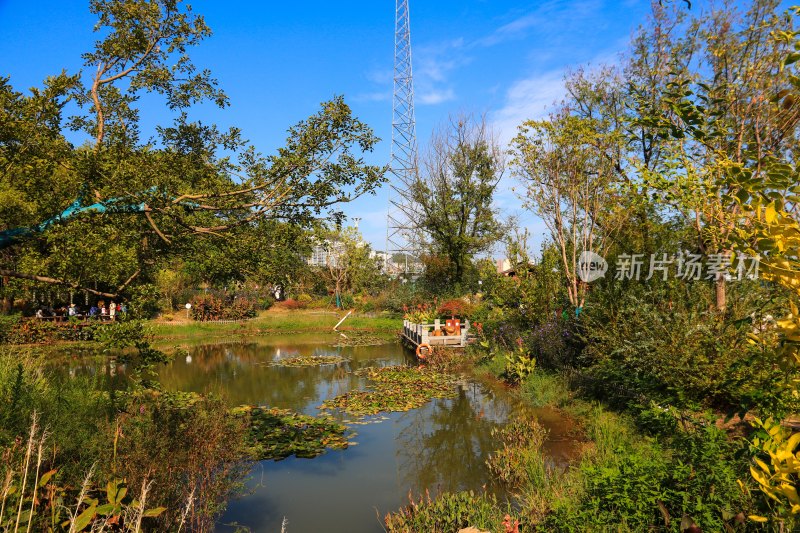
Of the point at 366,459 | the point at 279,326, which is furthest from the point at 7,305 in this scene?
the point at 366,459

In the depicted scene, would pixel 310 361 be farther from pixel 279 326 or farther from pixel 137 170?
pixel 137 170

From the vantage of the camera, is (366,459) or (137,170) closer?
(137,170)

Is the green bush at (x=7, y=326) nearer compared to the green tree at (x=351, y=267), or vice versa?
the green bush at (x=7, y=326)

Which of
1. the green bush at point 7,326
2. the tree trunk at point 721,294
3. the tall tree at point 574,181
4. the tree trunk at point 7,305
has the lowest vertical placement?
the green bush at point 7,326

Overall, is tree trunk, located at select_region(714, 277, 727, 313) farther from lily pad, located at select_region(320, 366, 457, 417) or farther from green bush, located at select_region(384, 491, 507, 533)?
lily pad, located at select_region(320, 366, 457, 417)

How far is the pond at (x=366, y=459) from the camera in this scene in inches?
250

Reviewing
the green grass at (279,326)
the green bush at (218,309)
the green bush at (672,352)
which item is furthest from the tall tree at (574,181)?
the green bush at (218,309)

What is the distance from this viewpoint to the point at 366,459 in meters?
8.23

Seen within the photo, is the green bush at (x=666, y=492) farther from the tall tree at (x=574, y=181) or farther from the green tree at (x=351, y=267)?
the green tree at (x=351, y=267)

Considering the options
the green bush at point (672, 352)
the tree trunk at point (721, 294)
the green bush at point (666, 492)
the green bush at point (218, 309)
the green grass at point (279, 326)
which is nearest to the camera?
the green bush at point (666, 492)

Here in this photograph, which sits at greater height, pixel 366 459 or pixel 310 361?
pixel 310 361

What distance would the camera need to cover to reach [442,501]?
5.25 meters

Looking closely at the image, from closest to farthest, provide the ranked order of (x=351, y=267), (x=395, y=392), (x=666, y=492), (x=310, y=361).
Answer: (x=666, y=492) → (x=395, y=392) → (x=310, y=361) → (x=351, y=267)

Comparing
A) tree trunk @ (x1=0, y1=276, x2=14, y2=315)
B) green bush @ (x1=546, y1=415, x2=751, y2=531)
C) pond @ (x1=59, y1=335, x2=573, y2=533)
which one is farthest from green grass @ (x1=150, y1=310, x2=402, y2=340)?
green bush @ (x1=546, y1=415, x2=751, y2=531)
